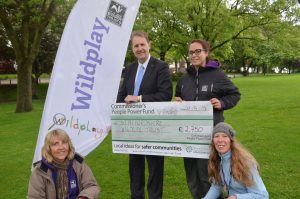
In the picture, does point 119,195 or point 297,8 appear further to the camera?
point 297,8

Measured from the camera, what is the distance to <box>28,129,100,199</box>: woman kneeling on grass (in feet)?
12.1

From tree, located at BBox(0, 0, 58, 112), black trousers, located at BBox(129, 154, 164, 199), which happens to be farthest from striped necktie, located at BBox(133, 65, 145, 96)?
tree, located at BBox(0, 0, 58, 112)

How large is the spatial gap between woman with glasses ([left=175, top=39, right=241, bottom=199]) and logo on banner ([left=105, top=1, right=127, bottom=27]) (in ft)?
3.20

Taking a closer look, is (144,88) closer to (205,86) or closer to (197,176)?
(205,86)

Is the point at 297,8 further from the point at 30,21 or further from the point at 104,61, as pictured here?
the point at 104,61

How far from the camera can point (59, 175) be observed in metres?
3.77

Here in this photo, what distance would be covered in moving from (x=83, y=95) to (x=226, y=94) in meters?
1.58

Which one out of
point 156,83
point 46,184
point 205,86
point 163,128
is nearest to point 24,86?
point 156,83

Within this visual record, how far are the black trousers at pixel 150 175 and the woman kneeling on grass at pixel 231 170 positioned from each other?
2.64 feet

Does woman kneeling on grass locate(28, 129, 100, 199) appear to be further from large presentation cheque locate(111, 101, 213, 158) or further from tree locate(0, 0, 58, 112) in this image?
tree locate(0, 0, 58, 112)

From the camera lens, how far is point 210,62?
410 cm

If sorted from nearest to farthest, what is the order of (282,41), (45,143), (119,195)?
1. (45,143)
2. (119,195)
3. (282,41)

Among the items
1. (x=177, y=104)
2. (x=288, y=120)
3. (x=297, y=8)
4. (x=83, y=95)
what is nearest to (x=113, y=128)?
(x=83, y=95)

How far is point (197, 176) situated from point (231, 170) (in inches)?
26.2
